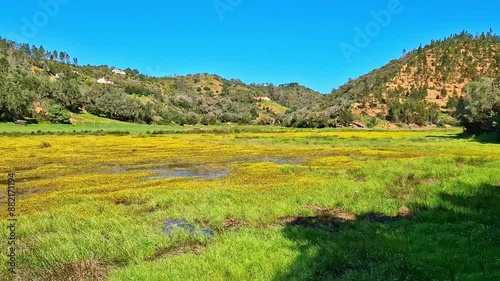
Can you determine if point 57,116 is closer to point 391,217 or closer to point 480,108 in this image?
point 480,108

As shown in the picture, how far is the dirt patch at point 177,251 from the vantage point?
40.7 ft

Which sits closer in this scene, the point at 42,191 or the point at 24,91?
the point at 42,191

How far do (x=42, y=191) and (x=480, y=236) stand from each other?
25208 millimetres

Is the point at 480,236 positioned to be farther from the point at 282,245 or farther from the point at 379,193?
the point at 379,193

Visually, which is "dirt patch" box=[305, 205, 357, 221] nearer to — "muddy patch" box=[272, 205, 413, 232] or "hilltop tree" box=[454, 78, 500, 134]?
"muddy patch" box=[272, 205, 413, 232]

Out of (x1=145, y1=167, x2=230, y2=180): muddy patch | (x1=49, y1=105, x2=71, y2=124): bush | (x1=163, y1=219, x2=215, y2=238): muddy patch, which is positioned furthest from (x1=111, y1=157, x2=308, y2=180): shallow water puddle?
(x1=49, y1=105, x2=71, y2=124): bush

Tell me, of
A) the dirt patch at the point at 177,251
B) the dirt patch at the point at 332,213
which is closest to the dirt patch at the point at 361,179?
the dirt patch at the point at 332,213

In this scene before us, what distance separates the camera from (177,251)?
1284cm

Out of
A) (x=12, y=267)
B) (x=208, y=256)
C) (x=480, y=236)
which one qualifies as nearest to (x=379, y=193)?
(x=480, y=236)

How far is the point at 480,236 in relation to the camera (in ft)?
40.8

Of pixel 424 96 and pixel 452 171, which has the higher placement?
pixel 424 96

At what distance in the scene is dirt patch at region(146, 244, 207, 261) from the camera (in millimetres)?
12406

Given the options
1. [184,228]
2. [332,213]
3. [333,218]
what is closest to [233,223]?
[184,228]

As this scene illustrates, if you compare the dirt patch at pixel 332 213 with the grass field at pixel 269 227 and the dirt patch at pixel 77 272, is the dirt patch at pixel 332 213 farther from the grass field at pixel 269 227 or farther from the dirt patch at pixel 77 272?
the dirt patch at pixel 77 272
